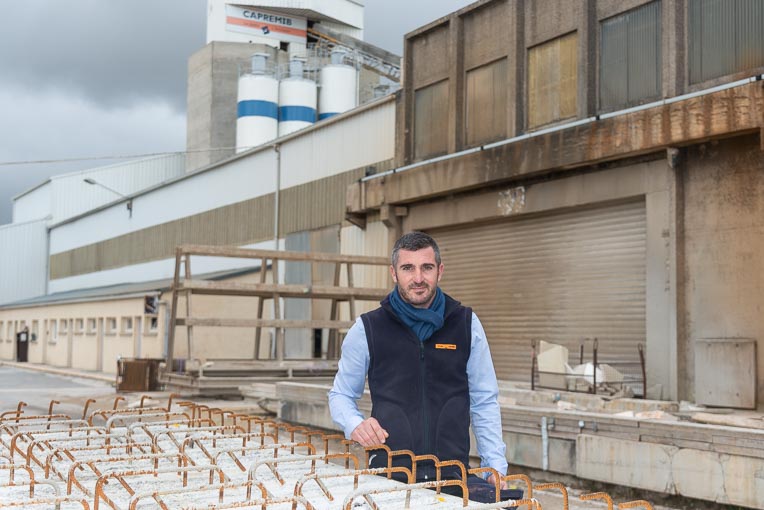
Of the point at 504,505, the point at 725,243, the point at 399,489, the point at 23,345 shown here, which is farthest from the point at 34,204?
the point at 504,505

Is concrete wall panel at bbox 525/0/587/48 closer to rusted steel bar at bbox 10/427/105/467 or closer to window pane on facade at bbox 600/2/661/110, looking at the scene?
window pane on facade at bbox 600/2/661/110

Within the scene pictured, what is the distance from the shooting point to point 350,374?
4152mm

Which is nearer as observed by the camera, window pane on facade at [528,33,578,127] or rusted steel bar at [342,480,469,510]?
rusted steel bar at [342,480,469,510]

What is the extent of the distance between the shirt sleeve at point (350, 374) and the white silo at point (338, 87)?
39333 millimetres

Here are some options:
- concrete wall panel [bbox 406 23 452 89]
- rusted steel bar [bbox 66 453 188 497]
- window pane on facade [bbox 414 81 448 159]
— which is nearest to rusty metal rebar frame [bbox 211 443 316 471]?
rusted steel bar [bbox 66 453 188 497]

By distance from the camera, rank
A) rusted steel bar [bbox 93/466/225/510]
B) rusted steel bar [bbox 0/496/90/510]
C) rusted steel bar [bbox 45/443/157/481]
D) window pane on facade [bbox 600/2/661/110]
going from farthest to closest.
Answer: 1. window pane on facade [bbox 600/2/661/110]
2. rusted steel bar [bbox 45/443/157/481]
3. rusted steel bar [bbox 93/466/225/510]
4. rusted steel bar [bbox 0/496/90/510]

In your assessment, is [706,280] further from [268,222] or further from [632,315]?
[268,222]

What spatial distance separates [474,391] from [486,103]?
1479cm

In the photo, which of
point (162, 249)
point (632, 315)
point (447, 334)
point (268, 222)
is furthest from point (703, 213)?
point (162, 249)

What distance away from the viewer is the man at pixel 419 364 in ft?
13.1

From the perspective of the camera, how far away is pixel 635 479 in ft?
A: 30.5

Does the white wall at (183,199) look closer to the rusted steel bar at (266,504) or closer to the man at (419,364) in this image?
the man at (419,364)

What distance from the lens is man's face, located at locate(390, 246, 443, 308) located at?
3988 mm

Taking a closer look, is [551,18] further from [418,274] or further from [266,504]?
[266,504]
